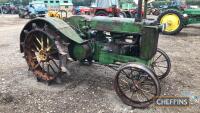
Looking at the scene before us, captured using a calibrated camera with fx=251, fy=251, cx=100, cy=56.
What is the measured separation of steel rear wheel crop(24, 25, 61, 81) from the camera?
482 cm

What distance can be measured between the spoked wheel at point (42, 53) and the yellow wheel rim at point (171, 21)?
8.29 meters

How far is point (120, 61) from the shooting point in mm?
4766

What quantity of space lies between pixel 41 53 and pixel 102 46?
1.21 m

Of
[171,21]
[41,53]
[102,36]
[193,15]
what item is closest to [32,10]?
[171,21]

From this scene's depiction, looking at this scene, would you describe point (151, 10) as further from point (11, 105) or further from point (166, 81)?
point (11, 105)

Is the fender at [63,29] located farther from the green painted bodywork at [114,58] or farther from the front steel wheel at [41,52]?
the green painted bodywork at [114,58]

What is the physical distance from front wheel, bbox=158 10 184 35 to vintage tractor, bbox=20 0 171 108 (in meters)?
7.48

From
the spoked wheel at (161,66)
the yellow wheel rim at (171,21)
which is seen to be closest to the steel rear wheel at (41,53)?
the spoked wheel at (161,66)

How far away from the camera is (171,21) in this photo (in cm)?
1234

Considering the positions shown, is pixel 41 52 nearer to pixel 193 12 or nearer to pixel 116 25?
pixel 116 25

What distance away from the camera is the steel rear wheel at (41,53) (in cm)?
482

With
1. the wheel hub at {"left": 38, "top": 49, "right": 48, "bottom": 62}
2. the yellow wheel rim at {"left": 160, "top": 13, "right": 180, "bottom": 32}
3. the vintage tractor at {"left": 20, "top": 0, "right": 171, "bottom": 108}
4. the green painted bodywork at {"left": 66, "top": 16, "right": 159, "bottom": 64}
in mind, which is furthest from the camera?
the yellow wheel rim at {"left": 160, "top": 13, "right": 180, "bottom": 32}

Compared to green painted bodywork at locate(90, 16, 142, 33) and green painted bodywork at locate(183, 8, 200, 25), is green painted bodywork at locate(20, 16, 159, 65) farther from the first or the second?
green painted bodywork at locate(183, 8, 200, 25)

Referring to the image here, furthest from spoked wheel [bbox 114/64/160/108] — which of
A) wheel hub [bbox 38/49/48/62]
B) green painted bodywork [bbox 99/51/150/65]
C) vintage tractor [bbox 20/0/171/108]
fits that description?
wheel hub [bbox 38/49/48/62]
